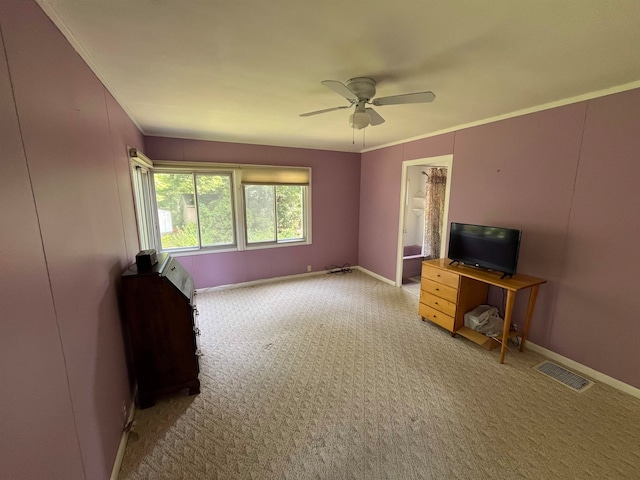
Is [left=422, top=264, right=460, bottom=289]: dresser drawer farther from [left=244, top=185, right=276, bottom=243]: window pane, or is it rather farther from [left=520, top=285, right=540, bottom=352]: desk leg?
[left=244, top=185, right=276, bottom=243]: window pane

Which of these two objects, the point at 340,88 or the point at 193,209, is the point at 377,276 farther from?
the point at 340,88

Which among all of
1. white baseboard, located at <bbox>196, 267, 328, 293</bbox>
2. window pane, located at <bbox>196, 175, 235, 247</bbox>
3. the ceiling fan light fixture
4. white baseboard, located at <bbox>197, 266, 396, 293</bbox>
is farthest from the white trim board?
window pane, located at <bbox>196, 175, 235, 247</bbox>

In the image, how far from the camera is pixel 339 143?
437cm

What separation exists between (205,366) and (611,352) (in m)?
3.58

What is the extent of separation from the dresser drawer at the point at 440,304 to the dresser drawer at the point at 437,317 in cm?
4

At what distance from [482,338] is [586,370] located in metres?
0.81

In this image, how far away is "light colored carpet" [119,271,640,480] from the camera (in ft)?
5.16

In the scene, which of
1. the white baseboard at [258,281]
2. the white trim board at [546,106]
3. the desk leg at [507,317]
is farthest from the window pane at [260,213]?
the desk leg at [507,317]

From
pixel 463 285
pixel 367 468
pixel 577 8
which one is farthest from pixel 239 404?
pixel 577 8

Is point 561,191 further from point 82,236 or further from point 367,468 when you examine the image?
point 82,236

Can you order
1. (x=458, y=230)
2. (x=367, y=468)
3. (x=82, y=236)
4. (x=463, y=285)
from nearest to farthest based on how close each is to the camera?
(x=82, y=236), (x=367, y=468), (x=463, y=285), (x=458, y=230)

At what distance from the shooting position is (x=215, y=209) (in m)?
4.19

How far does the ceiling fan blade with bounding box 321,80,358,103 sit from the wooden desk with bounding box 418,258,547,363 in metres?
2.07

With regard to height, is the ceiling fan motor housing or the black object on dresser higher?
the ceiling fan motor housing
